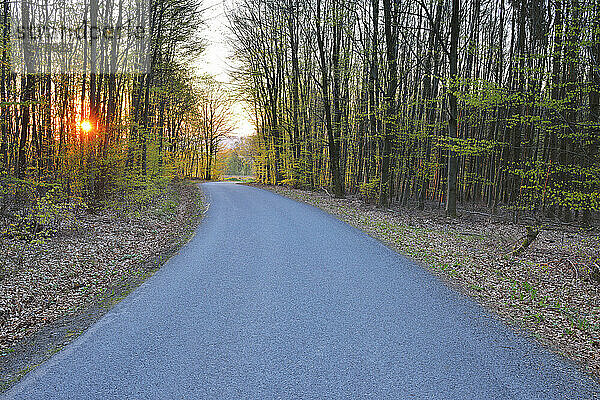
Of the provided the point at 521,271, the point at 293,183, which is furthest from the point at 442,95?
the point at 521,271

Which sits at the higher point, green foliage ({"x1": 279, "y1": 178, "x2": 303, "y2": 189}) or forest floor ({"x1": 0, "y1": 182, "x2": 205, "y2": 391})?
green foliage ({"x1": 279, "y1": 178, "x2": 303, "y2": 189})

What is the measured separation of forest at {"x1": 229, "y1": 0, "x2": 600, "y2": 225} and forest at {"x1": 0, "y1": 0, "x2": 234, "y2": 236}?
7.81 m

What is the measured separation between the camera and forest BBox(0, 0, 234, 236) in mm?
10148

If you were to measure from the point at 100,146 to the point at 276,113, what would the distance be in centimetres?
2082

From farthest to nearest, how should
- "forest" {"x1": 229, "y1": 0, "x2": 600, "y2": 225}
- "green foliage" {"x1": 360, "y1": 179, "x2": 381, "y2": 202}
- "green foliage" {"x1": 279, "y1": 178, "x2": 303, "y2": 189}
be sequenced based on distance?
"green foliage" {"x1": 279, "y1": 178, "x2": 303, "y2": 189} < "green foliage" {"x1": 360, "y1": 179, "x2": 381, "y2": 202} < "forest" {"x1": 229, "y1": 0, "x2": 600, "y2": 225}

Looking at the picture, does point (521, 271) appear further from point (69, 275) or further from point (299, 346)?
point (69, 275)

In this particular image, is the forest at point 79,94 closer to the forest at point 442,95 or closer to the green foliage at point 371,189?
the forest at point 442,95

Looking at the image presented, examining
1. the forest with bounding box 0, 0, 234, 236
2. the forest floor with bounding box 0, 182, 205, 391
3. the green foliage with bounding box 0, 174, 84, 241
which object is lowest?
the forest floor with bounding box 0, 182, 205, 391

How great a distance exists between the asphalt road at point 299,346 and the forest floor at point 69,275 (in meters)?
0.33

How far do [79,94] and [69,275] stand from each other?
10333 mm

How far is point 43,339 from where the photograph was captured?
436 centimetres

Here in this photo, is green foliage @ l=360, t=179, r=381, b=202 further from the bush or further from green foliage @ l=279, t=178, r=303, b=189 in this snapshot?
green foliage @ l=279, t=178, r=303, b=189

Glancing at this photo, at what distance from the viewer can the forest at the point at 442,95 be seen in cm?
1059

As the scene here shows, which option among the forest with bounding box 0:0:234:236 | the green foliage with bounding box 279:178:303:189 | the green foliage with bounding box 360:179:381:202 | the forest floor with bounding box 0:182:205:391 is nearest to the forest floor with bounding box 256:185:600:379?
the green foliage with bounding box 360:179:381:202
